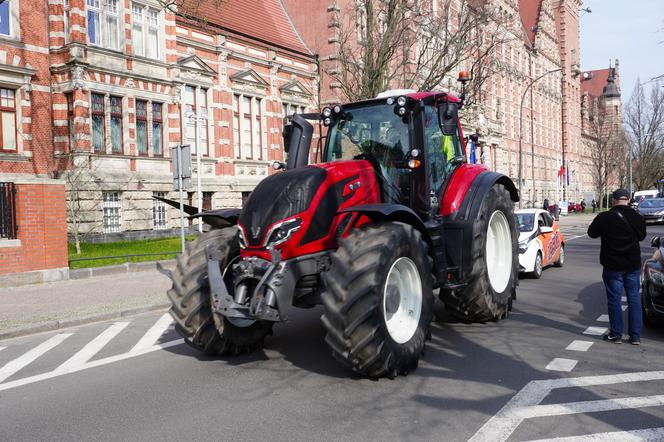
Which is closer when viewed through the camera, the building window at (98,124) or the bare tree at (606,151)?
the building window at (98,124)

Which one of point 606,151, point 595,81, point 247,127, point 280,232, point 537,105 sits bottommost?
point 280,232

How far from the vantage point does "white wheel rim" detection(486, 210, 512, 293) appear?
8.34 metres

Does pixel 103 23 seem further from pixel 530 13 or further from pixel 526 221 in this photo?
pixel 530 13

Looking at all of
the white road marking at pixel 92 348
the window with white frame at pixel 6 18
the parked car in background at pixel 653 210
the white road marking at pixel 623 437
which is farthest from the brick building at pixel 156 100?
the parked car in background at pixel 653 210

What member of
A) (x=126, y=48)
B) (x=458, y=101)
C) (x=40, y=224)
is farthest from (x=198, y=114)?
(x=458, y=101)

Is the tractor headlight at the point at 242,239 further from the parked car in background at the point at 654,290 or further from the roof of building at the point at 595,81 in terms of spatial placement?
the roof of building at the point at 595,81

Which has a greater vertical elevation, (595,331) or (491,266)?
(491,266)

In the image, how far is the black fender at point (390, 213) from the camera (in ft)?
18.0

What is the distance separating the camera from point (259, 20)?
107 ft

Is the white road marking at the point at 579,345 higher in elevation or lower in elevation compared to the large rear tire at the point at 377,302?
lower

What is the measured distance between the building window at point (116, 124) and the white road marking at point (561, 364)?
832 inches

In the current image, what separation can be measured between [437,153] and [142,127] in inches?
791

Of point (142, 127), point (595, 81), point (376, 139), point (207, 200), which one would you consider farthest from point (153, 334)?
point (595, 81)

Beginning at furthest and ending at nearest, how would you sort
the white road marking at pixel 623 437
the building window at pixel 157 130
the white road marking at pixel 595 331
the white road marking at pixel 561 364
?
1. the building window at pixel 157 130
2. the white road marking at pixel 595 331
3. the white road marking at pixel 561 364
4. the white road marking at pixel 623 437
